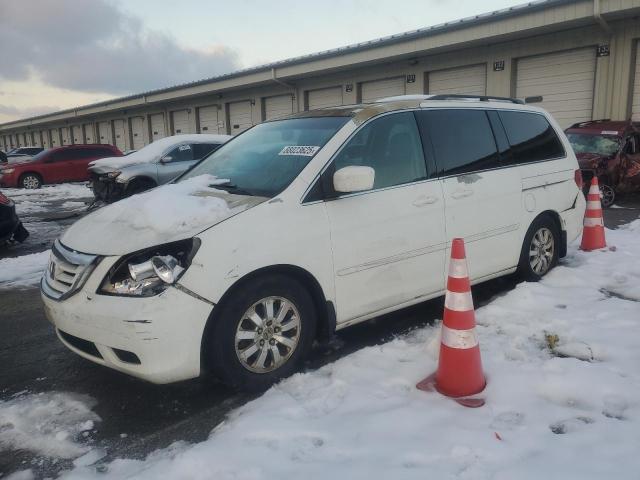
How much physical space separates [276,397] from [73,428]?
1.10 metres

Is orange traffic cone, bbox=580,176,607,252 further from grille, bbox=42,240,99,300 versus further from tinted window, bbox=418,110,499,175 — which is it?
grille, bbox=42,240,99,300

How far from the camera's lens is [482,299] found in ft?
15.8

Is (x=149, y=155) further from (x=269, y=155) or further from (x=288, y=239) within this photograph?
(x=288, y=239)

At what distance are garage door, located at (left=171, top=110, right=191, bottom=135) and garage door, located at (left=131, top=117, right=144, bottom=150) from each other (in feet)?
13.3

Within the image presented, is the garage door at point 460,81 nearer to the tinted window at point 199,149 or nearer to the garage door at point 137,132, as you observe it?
the tinted window at point 199,149

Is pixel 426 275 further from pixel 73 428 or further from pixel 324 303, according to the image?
pixel 73 428

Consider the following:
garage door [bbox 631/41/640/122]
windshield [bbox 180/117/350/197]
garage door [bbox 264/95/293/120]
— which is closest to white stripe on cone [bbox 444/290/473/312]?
windshield [bbox 180/117/350/197]

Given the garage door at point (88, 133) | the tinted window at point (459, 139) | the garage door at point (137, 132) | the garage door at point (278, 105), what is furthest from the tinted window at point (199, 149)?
the garage door at point (88, 133)

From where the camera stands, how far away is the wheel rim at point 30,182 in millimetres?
19477

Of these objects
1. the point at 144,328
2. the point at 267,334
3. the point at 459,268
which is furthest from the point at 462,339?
the point at 144,328

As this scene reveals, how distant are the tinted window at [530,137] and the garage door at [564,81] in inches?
397

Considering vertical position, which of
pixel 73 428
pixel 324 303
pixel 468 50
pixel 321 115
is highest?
pixel 468 50

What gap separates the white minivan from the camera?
2.83 meters

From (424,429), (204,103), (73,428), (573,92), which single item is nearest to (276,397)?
(424,429)
